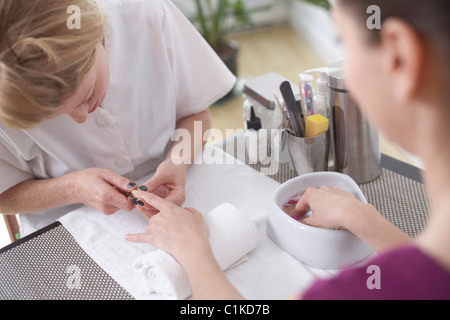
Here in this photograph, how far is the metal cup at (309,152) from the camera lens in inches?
40.6

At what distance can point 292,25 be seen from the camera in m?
3.68

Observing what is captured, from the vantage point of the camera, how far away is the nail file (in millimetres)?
994

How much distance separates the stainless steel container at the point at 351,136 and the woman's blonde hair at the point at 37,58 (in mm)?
494

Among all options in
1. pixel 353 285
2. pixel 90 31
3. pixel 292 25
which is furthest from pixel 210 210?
pixel 292 25

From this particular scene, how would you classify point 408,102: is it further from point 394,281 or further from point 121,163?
point 121,163

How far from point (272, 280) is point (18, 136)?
1.99ft

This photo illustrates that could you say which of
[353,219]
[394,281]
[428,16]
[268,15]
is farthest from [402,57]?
[268,15]

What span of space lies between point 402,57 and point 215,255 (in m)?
0.49

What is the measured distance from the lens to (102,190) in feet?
3.27

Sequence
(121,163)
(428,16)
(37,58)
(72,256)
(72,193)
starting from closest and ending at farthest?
1. (428,16)
2. (37,58)
3. (72,256)
4. (72,193)
5. (121,163)

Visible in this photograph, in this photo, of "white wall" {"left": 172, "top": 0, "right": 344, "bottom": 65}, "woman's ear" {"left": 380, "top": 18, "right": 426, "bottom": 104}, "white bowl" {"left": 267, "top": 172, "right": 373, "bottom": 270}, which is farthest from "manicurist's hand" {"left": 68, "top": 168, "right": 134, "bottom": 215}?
"white wall" {"left": 172, "top": 0, "right": 344, "bottom": 65}

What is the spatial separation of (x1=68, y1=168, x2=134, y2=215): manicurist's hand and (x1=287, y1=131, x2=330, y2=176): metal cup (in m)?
0.35

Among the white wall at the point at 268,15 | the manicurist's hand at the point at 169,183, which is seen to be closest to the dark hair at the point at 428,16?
the manicurist's hand at the point at 169,183

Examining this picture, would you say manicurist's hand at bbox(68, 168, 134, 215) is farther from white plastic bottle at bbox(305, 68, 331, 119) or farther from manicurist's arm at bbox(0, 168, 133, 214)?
white plastic bottle at bbox(305, 68, 331, 119)
